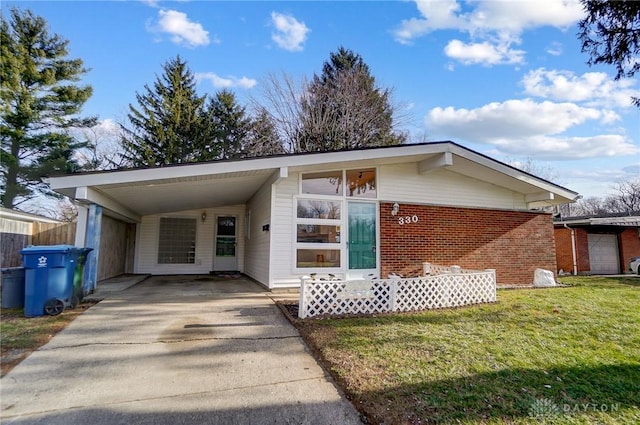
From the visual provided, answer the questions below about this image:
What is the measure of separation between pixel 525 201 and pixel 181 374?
10.8 meters

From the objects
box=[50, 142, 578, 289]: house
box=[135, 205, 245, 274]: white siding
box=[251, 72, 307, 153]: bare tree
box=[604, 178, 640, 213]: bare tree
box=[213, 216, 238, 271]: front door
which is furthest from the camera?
box=[604, 178, 640, 213]: bare tree

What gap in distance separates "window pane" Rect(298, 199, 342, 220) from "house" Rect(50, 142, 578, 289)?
1.0 inches

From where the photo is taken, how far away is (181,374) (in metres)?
3.34

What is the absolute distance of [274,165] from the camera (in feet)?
23.7

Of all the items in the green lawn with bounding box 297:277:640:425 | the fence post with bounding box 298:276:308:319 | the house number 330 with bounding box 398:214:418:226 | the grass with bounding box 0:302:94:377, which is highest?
the house number 330 with bounding box 398:214:418:226

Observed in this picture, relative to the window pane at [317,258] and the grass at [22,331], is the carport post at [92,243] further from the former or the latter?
the window pane at [317,258]

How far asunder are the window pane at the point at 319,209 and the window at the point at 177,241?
6.09m

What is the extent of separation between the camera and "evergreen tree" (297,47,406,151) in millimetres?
20938

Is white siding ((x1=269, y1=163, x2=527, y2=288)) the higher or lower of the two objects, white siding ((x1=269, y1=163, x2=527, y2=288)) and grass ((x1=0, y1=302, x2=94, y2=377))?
the higher

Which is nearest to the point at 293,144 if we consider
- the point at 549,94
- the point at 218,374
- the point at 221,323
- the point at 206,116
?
the point at 206,116

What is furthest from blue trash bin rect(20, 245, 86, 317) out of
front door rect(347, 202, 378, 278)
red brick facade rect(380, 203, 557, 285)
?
red brick facade rect(380, 203, 557, 285)

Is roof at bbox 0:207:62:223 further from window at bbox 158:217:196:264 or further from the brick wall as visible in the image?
the brick wall

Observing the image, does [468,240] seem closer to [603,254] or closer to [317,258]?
[317,258]

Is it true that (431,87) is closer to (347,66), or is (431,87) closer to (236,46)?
(236,46)
